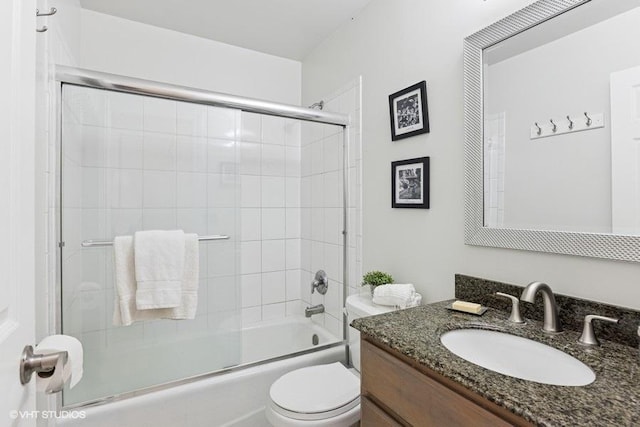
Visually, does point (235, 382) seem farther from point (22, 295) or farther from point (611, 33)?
point (611, 33)

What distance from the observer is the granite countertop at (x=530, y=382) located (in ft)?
1.86

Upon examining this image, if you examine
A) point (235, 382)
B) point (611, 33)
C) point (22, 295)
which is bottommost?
point (235, 382)

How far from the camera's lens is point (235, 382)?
1.64 m

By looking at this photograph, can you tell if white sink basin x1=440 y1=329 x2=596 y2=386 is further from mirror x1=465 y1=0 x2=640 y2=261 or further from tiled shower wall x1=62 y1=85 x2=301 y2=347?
tiled shower wall x1=62 y1=85 x2=301 y2=347

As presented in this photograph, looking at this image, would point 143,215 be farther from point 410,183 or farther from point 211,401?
point 410,183

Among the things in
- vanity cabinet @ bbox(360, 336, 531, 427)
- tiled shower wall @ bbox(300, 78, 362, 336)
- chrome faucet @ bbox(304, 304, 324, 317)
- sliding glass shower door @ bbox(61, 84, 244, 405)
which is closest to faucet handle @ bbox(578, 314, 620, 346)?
vanity cabinet @ bbox(360, 336, 531, 427)

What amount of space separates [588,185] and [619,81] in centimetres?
30

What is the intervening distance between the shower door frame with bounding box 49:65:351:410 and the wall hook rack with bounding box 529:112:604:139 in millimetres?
1151

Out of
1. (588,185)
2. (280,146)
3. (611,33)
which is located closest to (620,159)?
(588,185)

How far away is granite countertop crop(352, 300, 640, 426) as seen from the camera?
57cm

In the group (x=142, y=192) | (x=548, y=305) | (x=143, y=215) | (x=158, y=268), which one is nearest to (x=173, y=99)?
(x=142, y=192)

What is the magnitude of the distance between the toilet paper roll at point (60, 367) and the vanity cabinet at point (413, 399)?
763 millimetres

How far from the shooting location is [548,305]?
950 mm

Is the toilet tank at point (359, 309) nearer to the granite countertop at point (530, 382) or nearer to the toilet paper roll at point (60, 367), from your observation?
the granite countertop at point (530, 382)
